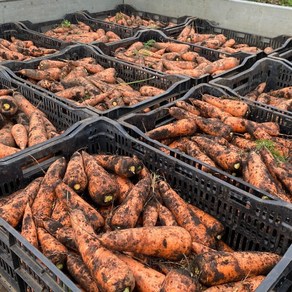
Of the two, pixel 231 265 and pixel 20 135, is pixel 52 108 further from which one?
pixel 231 265

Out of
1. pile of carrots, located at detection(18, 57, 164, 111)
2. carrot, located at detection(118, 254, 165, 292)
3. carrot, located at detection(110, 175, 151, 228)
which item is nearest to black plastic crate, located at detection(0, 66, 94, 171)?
pile of carrots, located at detection(18, 57, 164, 111)

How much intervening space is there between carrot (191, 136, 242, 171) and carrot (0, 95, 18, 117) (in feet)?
6.05

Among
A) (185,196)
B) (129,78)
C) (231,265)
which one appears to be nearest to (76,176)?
(185,196)

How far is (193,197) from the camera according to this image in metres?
2.72

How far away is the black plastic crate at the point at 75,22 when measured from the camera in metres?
6.48

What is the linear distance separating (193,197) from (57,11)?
18.0 feet

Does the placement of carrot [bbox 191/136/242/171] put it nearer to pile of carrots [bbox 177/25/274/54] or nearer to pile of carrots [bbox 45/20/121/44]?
pile of carrots [bbox 177/25/274/54]

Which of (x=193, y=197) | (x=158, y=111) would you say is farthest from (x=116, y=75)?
(x=193, y=197)

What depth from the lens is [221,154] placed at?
2.99 m

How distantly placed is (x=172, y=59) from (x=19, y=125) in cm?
268

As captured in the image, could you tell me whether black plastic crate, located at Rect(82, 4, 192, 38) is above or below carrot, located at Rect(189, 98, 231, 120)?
above

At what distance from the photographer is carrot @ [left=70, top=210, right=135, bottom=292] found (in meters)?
1.88

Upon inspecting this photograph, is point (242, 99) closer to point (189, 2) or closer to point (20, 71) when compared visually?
point (20, 71)

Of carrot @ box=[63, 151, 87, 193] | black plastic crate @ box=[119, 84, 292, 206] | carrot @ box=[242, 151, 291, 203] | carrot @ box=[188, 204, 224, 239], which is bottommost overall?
carrot @ box=[188, 204, 224, 239]
